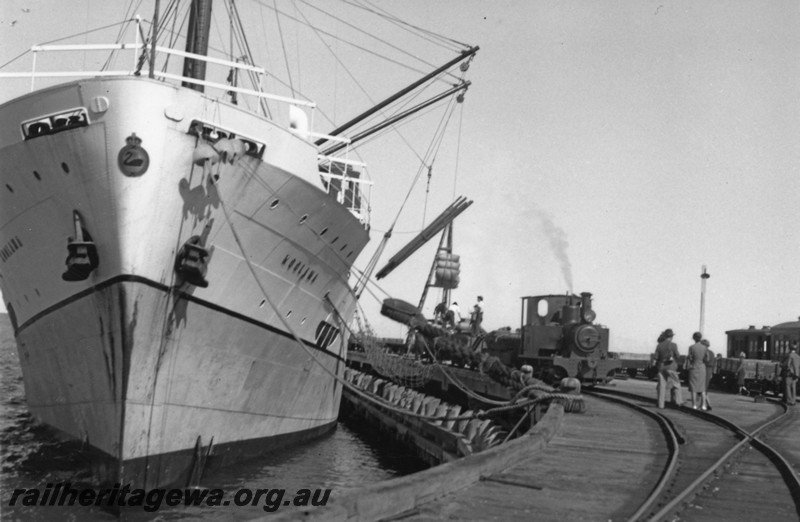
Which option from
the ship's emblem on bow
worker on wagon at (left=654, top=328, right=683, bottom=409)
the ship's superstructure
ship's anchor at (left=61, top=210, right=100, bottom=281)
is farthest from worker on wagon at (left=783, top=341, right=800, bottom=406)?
ship's anchor at (left=61, top=210, right=100, bottom=281)

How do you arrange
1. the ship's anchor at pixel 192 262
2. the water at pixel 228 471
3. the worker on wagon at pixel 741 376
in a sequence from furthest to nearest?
the worker on wagon at pixel 741 376 → the ship's anchor at pixel 192 262 → the water at pixel 228 471

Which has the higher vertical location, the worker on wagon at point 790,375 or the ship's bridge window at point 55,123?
the ship's bridge window at point 55,123

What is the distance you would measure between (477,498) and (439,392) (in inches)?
638

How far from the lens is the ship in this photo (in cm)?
920

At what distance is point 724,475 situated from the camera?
24.0ft

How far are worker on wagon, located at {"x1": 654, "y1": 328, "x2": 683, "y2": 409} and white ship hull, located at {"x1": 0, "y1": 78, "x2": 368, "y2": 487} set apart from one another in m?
7.28

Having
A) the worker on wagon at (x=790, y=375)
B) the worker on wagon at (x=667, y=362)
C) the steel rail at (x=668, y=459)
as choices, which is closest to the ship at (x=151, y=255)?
the steel rail at (x=668, y=459)

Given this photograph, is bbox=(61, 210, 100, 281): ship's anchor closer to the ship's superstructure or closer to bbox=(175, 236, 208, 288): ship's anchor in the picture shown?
the ship's superstructure

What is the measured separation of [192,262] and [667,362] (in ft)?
32.1

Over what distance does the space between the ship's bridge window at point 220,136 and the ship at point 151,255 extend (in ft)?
0.07

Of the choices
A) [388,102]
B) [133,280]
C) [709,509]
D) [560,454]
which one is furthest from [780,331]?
[133,280]

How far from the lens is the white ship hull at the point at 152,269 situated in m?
9.21

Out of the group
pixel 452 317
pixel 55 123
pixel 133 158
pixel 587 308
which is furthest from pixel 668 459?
pixel 452 317

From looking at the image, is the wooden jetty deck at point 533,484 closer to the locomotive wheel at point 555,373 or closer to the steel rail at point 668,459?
the steel rail at point 668,459
